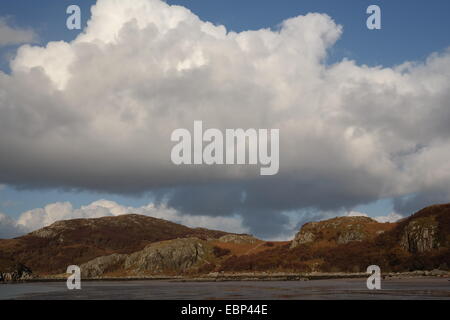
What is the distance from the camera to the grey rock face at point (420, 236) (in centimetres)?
12962

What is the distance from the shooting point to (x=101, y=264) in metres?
193

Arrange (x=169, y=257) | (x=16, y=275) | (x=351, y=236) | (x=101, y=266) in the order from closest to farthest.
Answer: (x=351, y=236) → (x=16, y=275) → (x=169, y=257) → (x=101, y=266)

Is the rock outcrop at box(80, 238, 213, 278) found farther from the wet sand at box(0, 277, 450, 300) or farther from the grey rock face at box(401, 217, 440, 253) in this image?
the wet sand at box(0, 277, 450, 300)

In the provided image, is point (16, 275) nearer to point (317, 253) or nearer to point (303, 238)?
point (303, 238)

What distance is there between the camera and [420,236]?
13250 cm

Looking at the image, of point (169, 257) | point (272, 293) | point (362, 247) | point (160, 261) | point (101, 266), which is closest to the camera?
point (272, 293)

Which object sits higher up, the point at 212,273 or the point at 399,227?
the point at 399,227

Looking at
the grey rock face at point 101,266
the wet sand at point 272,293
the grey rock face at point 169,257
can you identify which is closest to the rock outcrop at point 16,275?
the grey rock face at point 101,266

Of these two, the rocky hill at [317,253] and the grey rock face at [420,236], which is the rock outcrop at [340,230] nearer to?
the rocky hill at [317,253]

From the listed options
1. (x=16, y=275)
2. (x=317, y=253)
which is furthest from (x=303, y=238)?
(x=16, y=275)
